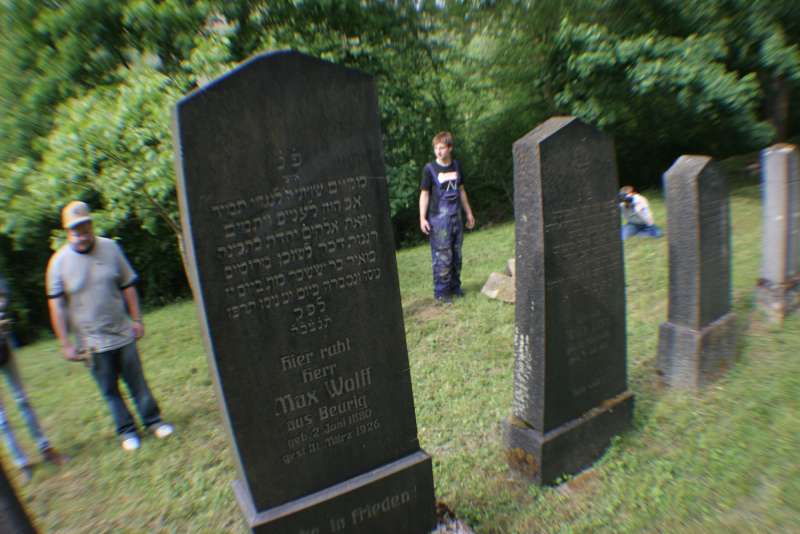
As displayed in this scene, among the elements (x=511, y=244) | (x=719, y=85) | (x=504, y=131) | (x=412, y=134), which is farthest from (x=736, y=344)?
(x=504, y=131)

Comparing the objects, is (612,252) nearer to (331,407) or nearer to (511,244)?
(331,407)

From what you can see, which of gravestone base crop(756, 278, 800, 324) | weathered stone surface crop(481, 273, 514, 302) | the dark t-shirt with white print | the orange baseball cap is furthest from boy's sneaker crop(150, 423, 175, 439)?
gravestone base crop(756, 278, 800, 324)

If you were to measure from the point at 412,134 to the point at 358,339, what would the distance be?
11206 mm

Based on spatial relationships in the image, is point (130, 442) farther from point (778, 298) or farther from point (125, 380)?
point (778, 298)

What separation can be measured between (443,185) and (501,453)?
3.50 m

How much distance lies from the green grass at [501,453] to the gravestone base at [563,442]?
0.09 m

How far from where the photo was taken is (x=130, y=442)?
3.98 metres

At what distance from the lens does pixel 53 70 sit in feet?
29.0

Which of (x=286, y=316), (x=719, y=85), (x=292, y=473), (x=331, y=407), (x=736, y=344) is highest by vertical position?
(x=719, y=85)

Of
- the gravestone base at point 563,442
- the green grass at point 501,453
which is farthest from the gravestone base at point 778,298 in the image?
the gravestone base at point 563,442

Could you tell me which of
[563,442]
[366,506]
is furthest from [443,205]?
[366,506]

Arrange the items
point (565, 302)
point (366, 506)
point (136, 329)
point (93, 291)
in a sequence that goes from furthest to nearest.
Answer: point (136, 329)
point (93, 291)
point (565, 302)
point (366, 506)

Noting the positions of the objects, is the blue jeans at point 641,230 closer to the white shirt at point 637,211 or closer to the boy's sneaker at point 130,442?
the white shirt at point 637,211

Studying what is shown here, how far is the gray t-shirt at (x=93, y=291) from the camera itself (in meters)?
3.53
